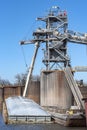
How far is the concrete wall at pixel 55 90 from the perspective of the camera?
85.1m

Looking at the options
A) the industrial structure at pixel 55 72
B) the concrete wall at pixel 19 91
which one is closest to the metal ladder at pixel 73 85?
the industrial structure at pixel 55 72

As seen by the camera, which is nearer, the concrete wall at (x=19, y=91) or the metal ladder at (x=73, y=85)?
the metal ladder at (x=73, y=85)

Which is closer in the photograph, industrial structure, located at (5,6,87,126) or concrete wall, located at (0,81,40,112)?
industrial structure, located at (5,6,87,126)

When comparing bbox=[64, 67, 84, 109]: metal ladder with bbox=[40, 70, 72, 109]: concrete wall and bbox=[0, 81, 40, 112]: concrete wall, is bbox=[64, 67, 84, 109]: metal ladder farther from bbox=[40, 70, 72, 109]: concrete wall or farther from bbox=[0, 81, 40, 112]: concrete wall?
bbox=[0, 81, 40, 112]: concrete wall

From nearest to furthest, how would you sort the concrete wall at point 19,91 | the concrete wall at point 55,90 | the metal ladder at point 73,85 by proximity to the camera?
the metal ladder at point 73,85
the concrete wall at point 55,90
the concrete wall at point 19,91

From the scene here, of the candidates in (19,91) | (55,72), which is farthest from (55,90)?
(19,91)

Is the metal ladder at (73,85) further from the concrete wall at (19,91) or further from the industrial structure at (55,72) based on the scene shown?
the concrete wall at (19,91)

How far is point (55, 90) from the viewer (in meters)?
86.4

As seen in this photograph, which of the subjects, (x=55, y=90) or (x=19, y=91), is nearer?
(x=55, y=90)

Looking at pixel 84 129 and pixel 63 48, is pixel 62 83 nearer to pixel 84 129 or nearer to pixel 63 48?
pixel 63 48

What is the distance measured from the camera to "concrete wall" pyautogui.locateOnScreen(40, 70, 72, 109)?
85062mm

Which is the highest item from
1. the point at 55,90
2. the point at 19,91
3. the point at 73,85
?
the point at 73,85

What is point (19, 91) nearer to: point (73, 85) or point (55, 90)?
point (55, 90)

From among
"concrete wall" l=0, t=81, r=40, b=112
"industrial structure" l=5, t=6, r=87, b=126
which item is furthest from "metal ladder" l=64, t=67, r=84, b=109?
"concrete wall" l=0, t=81, r=40, b=112
